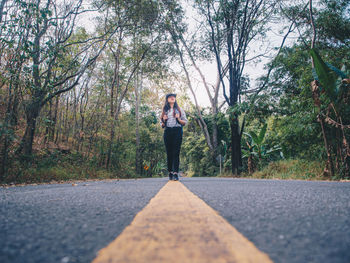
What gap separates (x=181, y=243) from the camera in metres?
0.92

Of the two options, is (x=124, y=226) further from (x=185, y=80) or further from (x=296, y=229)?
(x=185, y=80)

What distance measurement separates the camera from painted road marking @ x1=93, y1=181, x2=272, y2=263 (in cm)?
78

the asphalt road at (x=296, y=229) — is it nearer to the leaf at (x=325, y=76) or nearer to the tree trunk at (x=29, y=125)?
the leaf at (x=325, y=76)

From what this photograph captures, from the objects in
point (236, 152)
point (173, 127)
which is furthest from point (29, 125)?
point (236, 152)

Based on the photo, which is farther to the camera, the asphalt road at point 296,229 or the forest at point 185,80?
the forest at point 185,80

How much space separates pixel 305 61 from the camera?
970 centimetres

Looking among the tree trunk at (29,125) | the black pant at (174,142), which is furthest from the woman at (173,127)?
the tree trunk at (29,125)

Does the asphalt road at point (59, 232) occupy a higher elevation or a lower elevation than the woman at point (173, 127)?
lower

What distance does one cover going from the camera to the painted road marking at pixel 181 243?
2.56 ft

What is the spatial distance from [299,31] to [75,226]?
12720 millimetres

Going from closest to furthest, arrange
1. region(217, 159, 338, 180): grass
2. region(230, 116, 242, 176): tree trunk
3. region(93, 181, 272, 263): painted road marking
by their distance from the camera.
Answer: region(93, 181, 272, 263): painted road marking → region(217, 159, 338, 180): grass → region(230, 116, 242, 176): tree trunk

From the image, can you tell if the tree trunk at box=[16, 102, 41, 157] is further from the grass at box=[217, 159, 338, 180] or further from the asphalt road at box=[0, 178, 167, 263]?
the grass at box=[217, 159, 338, 180]

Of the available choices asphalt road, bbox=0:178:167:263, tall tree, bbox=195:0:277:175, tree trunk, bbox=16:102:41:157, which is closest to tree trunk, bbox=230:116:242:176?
tall tree, bbox=195:0:277:175

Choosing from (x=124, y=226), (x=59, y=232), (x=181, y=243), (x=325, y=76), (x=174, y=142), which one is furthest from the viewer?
(x=325, y=76)
